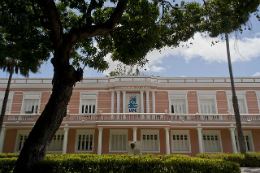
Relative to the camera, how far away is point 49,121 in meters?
6.64

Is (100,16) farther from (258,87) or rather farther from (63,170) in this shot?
(258,87)

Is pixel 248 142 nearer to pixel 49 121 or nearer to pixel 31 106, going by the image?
A: pixel 49 121

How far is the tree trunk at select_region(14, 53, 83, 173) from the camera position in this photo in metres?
6.41

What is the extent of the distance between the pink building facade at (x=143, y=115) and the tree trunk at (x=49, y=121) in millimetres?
10500

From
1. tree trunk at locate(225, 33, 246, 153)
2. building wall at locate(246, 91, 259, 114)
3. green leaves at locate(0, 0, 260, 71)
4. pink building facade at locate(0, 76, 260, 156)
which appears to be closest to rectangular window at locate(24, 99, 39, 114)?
pink building facade at locate(0, 76, 260, 156)

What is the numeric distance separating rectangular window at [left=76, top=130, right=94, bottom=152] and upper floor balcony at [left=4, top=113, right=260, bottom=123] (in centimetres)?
162

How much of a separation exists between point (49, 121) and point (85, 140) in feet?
42.1

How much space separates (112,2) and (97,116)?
1151cm

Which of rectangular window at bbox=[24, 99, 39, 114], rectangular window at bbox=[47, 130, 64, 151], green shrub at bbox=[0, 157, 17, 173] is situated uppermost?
rectangular window at bbox=[24, 99, 39, 114]

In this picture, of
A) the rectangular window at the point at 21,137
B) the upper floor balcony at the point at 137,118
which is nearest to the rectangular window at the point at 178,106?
the upper floor balcony at the point at 137,118

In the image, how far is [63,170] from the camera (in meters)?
7.14

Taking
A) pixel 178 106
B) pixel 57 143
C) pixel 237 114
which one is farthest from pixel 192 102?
pixel 57 143

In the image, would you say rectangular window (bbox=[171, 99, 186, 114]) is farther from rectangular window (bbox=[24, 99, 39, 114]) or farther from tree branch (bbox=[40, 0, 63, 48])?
tree branch (bbox=[40, 0, 63, 48])

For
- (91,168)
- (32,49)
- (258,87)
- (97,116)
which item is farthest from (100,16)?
(258,87)
